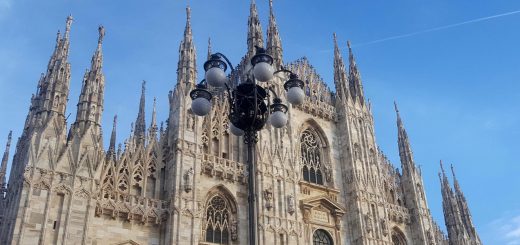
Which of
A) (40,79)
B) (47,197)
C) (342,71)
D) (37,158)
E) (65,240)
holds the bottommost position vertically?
(65,240)

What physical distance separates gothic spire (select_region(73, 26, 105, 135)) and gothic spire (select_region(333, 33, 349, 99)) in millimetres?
15416

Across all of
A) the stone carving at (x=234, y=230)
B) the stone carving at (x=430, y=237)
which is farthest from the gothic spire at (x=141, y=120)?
the stone carving at (x=430, y=237)

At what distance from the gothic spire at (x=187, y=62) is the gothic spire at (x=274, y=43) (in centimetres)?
541

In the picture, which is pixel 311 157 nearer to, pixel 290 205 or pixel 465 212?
pixel 290 205

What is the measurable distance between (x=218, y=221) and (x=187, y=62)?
8.04 m

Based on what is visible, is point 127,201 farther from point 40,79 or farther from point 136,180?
point 40,79

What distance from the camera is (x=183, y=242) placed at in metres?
20.0

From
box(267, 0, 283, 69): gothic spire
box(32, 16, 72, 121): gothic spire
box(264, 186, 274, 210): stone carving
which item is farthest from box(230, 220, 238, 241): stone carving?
box(267, 0, 283, 69): gothic spire

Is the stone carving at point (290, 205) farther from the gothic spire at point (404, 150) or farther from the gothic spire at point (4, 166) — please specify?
the gothic spire at point (4, 166)

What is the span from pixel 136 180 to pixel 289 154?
8.32 meters

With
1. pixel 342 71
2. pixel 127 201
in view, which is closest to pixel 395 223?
pixel 342 71

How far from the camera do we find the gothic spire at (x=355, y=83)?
3275 cm

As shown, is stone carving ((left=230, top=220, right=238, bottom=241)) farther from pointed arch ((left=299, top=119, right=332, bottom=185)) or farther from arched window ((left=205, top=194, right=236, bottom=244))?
pointed arch ((left=299, top=119, right=332, bottom=185))

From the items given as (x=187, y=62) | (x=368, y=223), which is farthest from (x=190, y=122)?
(x=368, y=223)
